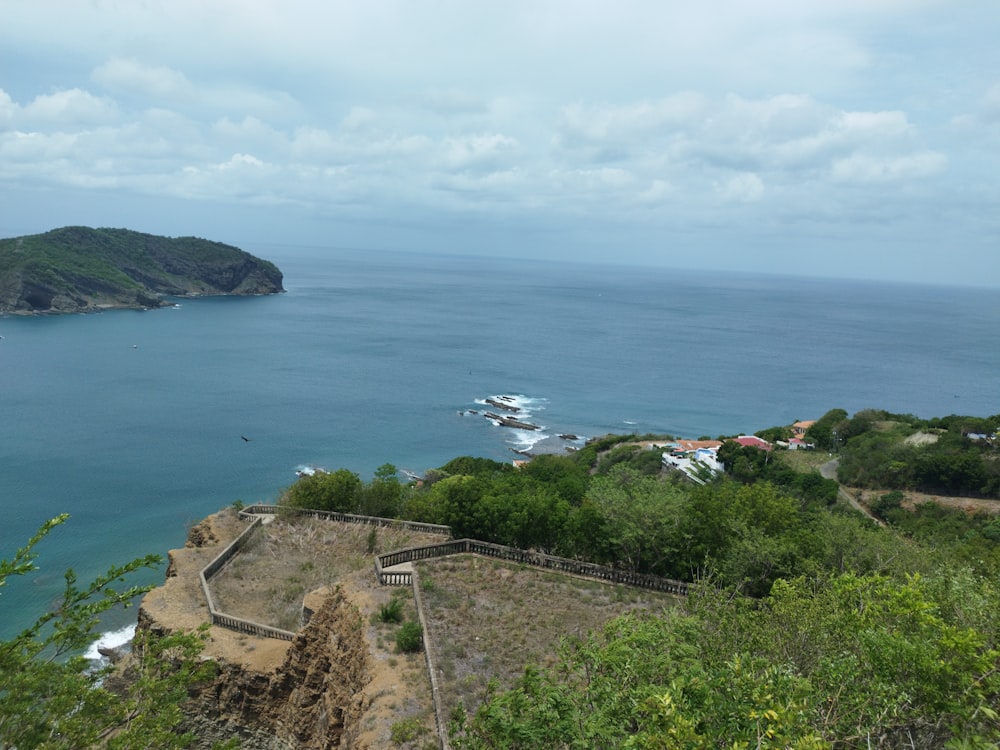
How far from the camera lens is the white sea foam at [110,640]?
37.2 metres

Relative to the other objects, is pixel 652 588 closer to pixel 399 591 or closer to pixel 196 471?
pixel 399 591

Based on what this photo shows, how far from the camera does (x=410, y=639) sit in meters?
18.8

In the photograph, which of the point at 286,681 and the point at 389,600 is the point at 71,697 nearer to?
the point at 389,600

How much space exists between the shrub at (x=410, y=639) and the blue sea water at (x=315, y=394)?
3237 centimetres

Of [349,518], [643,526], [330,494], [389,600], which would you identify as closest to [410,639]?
[389,600]

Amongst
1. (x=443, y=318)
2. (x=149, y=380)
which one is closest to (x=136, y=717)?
(x=149, y=380)

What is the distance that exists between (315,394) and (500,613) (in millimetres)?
79853

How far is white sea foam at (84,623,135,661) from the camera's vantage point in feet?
122

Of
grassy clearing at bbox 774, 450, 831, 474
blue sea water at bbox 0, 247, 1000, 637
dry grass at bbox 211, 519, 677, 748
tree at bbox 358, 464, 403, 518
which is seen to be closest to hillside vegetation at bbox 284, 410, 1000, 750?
dry grass at bbox 211, 519, 677, 748

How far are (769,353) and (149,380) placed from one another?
127 m

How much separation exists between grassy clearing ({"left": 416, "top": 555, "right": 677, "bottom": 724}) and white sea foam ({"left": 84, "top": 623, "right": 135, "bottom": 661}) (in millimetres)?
25460

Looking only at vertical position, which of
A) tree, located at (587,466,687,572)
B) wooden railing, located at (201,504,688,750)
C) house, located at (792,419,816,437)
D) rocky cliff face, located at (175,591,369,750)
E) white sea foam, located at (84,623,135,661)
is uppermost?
tree, located at (587,466,687,572)

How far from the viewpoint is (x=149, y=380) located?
320ft

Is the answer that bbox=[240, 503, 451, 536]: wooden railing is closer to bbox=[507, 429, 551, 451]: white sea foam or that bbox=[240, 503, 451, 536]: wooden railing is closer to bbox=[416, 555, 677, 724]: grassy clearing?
bbox=[416, 555, 677, 724]: grassy clearing
